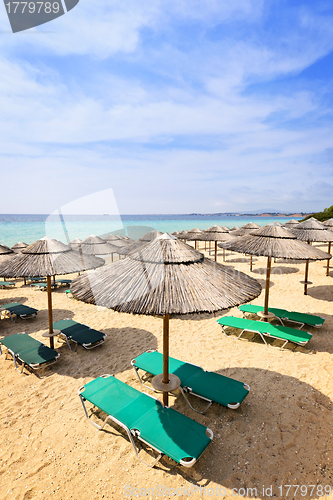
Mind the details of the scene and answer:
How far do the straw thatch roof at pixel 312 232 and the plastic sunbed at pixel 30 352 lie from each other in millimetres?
9501

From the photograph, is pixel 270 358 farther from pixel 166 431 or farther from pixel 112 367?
pixel 112 367

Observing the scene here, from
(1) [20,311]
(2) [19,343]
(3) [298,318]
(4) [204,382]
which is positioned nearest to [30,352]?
(2) [19,343]

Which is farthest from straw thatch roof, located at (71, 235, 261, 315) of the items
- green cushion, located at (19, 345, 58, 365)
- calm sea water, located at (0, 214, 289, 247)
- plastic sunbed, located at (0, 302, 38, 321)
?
plastic sunbed, located at (0, 302, 38, 321)

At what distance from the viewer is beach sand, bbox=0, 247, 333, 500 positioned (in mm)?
2707

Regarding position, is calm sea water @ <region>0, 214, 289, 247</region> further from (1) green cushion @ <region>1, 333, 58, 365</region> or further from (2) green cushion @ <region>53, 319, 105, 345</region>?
(1) green cushion @ <region>1, 333, 58, 365</region>

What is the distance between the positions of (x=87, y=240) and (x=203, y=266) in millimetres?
10611

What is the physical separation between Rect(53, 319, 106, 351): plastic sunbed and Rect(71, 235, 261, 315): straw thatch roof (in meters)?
2.60

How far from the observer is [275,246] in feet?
18.9

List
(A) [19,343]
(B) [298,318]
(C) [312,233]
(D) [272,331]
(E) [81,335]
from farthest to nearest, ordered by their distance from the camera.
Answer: (C) [312,233] < (B) [298,318] < (E) [81,335] < (D) [272,331] < (A) [19,343]

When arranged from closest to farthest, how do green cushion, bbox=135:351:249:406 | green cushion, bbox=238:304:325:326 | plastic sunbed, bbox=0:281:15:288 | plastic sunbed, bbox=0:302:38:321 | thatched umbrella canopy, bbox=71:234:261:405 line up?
thatched umbrella canopy, bbox=71:234:261:405 → green cushion, bbox=135:351:249:406 → green cushion, bbox=238:304:325:326 → plastic sunbed, bbox=0:302:38:321 → plastic sunbed, bbox=0:281:15:288

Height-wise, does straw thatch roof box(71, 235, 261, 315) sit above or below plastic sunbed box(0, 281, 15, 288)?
above

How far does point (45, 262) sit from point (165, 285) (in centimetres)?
347

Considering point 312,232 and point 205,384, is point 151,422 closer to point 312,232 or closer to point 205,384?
point 205,384

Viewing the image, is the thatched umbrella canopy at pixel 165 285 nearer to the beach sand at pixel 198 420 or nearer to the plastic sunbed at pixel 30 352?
the beach sand at pixel 198 420
